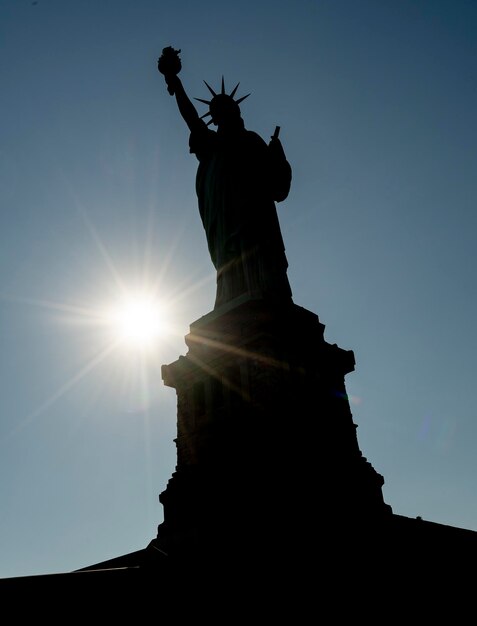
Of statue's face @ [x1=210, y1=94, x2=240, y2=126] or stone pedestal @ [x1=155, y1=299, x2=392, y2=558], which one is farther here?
statue's face @ [x1=210, y1=94, x2=240, y2=126]

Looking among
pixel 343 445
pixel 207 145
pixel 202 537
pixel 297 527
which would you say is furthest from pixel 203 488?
pixel 207 145

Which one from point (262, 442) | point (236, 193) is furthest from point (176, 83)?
point (262, 442)

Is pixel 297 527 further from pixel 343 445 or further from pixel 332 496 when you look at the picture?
pixel 343 445

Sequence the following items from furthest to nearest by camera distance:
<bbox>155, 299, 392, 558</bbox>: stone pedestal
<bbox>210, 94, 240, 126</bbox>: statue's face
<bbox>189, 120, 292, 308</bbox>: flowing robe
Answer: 1. <bbox>210, 94, 240, 126</bbox>: statue's face
2. <bbox>189, 120, 292, 308</bbox>: flowing robe
3. <bbox>155, 299, 392, 558</bbox>: stone pedestal

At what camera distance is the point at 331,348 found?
1290 centimetres

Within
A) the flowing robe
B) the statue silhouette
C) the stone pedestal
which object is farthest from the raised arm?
the stone pedestal

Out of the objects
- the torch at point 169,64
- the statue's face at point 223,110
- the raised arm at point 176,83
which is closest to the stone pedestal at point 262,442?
the statue's face at point 223,110

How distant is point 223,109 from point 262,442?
10195 millimetres

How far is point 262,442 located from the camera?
34.3 ft

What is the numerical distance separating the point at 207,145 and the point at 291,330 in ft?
22.9

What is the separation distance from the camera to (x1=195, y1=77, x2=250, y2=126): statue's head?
52.6ft

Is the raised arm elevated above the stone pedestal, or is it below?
above

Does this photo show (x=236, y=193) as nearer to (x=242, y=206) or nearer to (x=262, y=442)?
(x=242, y=206)

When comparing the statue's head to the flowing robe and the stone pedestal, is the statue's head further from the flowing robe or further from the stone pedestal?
the stone pedestal
